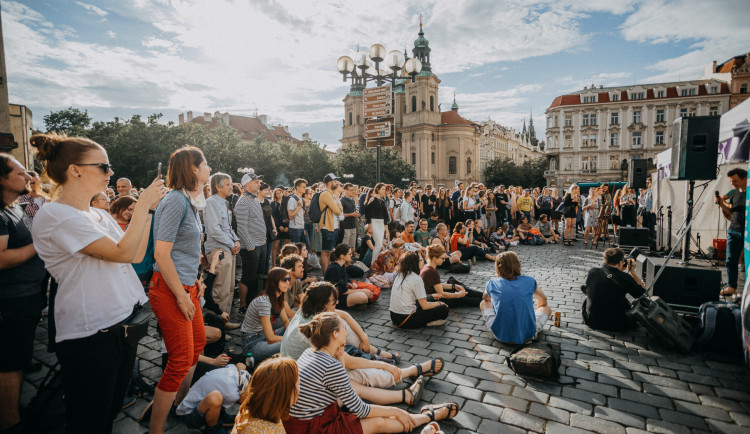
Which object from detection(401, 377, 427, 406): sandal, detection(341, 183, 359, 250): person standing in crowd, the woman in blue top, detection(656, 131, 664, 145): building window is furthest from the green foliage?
detection(401, 377, 427, 406): sandal

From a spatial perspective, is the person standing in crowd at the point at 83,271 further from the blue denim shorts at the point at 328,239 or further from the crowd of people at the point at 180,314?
the blue denim shorts at the point at 328,239

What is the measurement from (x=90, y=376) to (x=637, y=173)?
15889mm

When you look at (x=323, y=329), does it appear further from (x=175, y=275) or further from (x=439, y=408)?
(x=439, y=408)

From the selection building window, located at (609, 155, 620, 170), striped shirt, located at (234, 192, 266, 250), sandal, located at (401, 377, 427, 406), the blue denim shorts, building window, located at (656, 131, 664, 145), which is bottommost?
sandal, located at (401, 377, 427, 406)

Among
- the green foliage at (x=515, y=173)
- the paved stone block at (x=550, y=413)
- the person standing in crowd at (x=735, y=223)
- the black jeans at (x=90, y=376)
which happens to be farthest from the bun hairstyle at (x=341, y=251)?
the green foliage at (x=515, y=173)

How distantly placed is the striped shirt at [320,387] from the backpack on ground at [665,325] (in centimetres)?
409

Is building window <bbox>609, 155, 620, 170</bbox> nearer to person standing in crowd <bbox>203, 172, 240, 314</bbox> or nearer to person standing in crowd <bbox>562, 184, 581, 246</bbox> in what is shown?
person standing in crowd <bbox>562, 184, 581, 246</bbox>

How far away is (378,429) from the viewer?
301 centimetres

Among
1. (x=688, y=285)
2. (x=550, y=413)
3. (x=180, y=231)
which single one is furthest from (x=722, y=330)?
(x=180, y=231)

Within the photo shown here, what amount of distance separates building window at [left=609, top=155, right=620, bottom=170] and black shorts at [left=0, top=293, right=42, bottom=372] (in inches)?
2930

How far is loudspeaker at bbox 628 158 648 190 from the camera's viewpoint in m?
13.1

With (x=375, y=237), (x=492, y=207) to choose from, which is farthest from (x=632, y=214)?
(x=375, y=237)

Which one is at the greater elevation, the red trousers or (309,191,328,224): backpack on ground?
(309,191,328,224): backpack on ground

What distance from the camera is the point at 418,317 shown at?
547 cm
